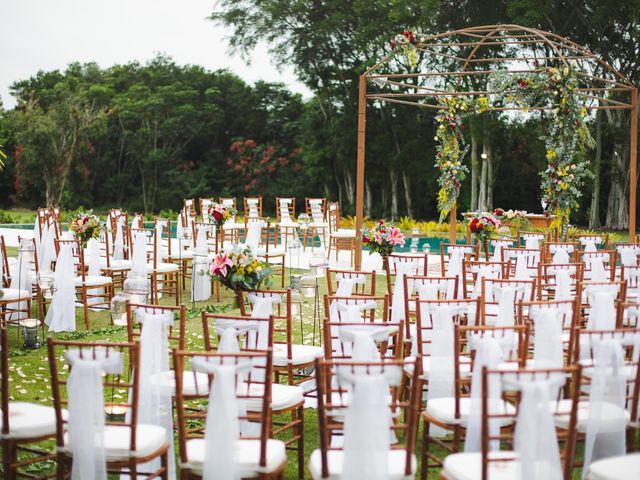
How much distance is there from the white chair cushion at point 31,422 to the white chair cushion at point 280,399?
0.95m

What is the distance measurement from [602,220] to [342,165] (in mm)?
9228

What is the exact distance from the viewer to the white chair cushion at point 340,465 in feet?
10.2

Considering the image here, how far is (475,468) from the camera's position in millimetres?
3135

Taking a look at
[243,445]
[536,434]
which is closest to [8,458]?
[243,445]

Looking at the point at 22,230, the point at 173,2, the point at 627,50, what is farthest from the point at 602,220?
the point at 173,2

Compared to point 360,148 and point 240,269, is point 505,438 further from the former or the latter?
point 360,148

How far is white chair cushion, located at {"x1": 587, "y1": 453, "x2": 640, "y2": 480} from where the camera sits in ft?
9.93

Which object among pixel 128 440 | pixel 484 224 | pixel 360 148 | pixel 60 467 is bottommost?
pixel 60 467

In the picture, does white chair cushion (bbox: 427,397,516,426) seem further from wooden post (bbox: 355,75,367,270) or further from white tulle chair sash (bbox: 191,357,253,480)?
wooden post (bbox: 355,75,367,270)

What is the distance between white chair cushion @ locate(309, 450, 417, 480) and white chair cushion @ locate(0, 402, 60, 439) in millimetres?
1297

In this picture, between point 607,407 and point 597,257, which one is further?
point 597,257

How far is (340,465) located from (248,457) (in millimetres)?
402

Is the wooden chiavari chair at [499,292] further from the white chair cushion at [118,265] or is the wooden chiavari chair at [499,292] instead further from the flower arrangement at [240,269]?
the white chair cushion at [118,265]

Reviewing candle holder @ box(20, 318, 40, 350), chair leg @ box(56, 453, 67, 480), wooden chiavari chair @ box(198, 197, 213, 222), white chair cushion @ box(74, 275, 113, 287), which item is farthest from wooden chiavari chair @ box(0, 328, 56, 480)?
wooden chiavari chair @ box(198, 197, 213, 222)
